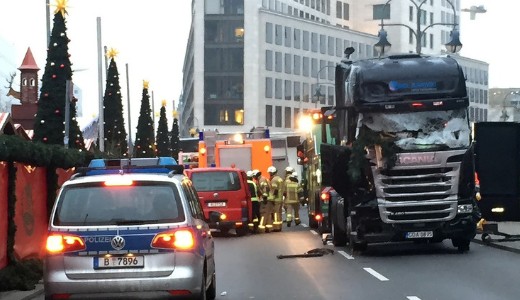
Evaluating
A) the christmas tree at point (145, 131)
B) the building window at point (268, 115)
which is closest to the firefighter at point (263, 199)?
the christmas tree at point (145, 131)

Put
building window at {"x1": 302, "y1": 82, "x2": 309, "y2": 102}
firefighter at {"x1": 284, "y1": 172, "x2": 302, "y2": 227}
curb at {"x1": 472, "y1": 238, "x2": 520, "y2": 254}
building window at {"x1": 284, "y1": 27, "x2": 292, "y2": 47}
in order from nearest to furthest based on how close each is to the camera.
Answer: curb at {"x1": 472, "y1": 238, "x2": 520, "y2": 254}, firefighter at {"x1": 284, "y1": 172, "x2": 302, "y2": 227}, building window at {"x1": 284, "y1": 27, "x2": 292, "y2": 47}, building window at {"x1": 302, "y1": 82, "x2": 309, "y2": 102}

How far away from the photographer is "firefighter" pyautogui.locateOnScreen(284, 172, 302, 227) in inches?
1283

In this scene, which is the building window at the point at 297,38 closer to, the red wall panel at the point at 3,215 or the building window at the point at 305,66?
the building window at the point at 305,66

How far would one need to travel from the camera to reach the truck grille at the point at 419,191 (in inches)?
803

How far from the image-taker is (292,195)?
1303 inches

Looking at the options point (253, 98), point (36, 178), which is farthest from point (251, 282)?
point (253, 98)

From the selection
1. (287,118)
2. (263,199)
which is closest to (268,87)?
(287,118)

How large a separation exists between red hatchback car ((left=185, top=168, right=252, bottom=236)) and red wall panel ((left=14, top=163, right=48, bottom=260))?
9.78 m

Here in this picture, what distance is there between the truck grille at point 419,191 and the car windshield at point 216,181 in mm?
9156

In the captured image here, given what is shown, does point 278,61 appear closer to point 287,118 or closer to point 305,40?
point 305,40

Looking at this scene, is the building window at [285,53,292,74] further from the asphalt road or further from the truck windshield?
the truck windshield

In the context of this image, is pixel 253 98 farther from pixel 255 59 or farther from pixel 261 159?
pixel 261 159

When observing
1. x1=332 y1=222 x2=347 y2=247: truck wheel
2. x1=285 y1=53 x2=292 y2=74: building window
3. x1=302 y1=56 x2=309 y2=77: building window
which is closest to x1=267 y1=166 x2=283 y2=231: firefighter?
x1=332 y1=222 x2=347 y2=247: truck wheel

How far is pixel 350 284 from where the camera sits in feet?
52.1
